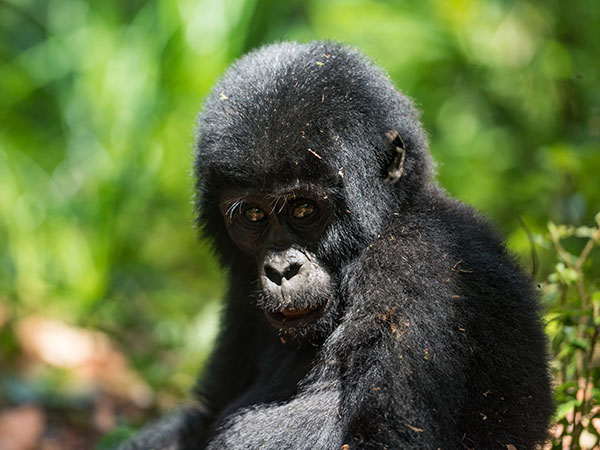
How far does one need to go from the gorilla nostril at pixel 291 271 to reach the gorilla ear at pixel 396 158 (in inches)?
24.9

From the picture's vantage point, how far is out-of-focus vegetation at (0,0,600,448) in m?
6.99

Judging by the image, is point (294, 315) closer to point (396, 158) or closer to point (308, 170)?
point (308, 170)

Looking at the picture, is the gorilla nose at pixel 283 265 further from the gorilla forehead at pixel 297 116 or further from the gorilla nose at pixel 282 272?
the gorilla forehead at pixel 297 116

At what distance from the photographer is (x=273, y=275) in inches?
133

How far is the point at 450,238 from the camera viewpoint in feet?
10.6

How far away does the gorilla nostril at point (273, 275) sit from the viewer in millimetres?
3361

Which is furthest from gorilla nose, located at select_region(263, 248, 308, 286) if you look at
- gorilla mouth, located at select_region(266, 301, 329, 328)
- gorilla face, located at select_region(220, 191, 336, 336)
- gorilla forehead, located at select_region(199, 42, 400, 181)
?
gorilla forehead, located at select_region(199, 42, 400, 181)

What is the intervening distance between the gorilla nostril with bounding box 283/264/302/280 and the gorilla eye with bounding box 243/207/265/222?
0.34 meters

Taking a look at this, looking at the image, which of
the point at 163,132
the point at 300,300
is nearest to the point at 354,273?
the point at 300,300

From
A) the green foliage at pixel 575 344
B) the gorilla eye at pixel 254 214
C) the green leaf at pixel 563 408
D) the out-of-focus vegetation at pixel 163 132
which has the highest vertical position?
the out-of-focus vegetation at pixel 163 132

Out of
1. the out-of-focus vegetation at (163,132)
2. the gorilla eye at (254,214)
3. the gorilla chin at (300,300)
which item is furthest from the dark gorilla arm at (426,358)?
the out-of-focus vegetation at (163,132)

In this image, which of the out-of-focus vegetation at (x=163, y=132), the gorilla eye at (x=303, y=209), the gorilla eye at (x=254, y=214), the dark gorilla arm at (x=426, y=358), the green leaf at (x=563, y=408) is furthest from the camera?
the out-of-focus vegetation at (x=163, y=132)

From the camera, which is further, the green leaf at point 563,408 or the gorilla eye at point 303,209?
the gorilla eye at point 303,209

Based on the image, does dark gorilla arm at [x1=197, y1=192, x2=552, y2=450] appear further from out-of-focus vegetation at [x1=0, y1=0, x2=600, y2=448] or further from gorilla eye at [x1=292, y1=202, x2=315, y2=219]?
out-of-focus vegetation at [x1=0, y1=0, x2=600, y2=448]
